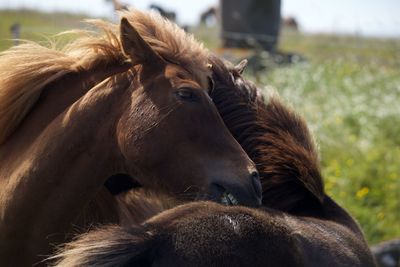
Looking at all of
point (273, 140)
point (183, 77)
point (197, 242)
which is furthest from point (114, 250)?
point (273, 140)

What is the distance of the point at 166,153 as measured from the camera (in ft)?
9.59

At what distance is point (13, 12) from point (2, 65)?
40.8 ft

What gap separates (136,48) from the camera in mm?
3135

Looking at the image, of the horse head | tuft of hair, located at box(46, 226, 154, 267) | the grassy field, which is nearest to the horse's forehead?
the horse head

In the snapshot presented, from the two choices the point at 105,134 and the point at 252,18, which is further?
the point at 252,18

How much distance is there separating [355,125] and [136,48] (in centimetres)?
640

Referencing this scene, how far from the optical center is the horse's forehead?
3051mm

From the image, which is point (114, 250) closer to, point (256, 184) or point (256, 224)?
point (256, 224)

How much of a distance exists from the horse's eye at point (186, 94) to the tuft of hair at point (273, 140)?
275mm

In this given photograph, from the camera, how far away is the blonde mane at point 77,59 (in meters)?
3.24

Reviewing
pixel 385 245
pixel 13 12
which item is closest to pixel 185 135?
pixel 385 245

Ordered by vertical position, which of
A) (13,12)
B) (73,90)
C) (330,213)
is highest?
(73,90)

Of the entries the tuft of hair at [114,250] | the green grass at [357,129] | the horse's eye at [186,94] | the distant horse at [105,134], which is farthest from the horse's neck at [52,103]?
the green grass at [357,129]

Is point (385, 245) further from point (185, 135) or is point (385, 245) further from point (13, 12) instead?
point (13, 12)
